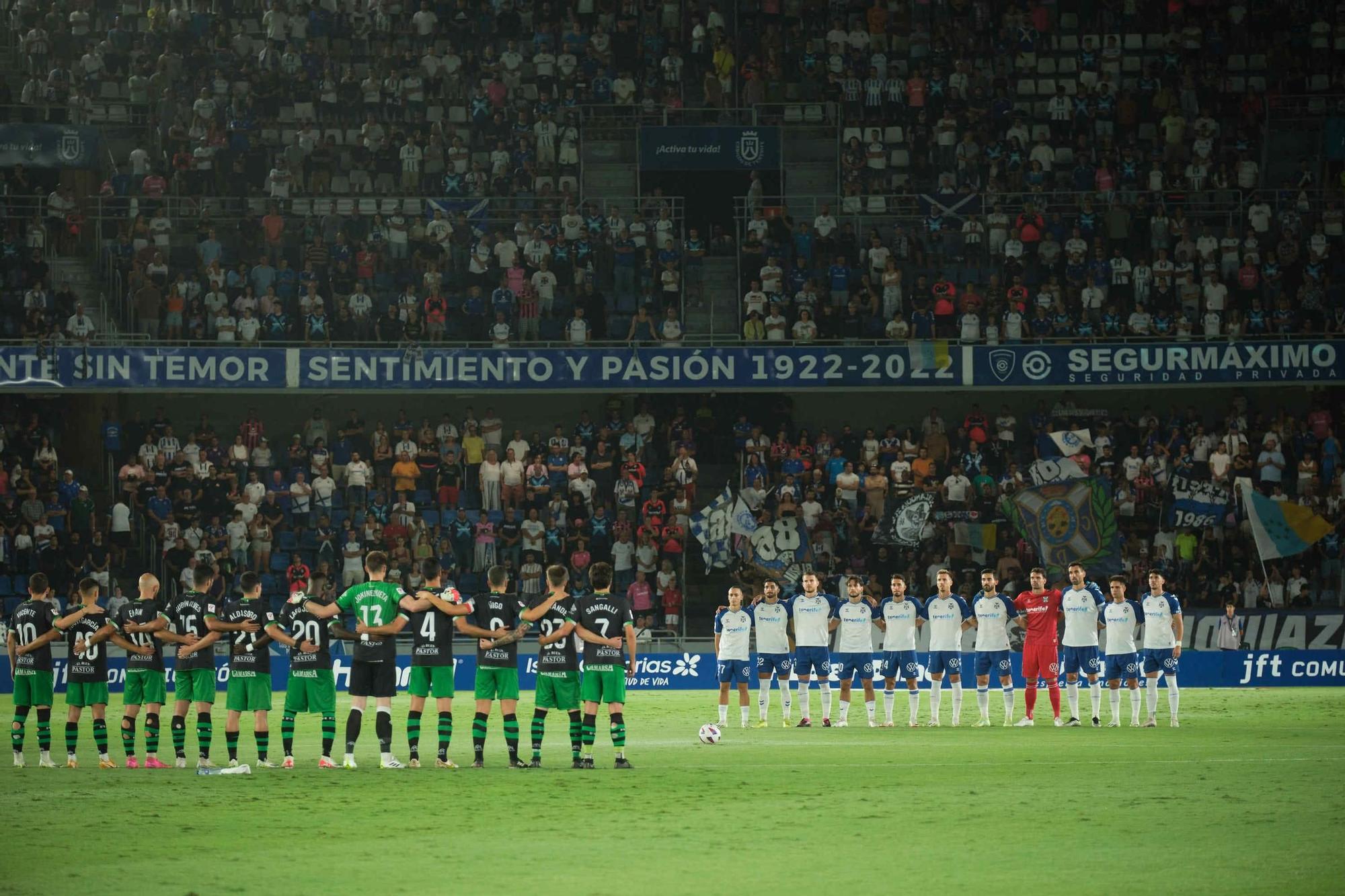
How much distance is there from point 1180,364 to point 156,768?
2638 cm

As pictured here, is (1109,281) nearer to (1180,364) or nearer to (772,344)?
(1180,364)

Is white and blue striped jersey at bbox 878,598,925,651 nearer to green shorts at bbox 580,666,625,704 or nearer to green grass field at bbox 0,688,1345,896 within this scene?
green grass field at bbox 0,688,1345,896

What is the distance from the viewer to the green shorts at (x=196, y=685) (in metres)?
20.1

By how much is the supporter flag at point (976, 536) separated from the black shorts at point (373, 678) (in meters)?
20.7

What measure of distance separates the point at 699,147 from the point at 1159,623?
2284cm

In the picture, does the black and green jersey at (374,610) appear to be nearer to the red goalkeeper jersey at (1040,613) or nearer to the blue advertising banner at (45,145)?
the red goalkeeper jersey at (1040,613)

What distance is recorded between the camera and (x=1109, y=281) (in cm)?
4159

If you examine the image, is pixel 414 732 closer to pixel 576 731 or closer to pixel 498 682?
pixel 498 682

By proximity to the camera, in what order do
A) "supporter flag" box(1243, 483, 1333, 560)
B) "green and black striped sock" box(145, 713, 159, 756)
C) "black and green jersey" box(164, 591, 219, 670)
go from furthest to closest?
"supporter flag" box(1243, 483, 1333, 560) → "green and black striped sock" box(145, 713, 159, 756) → "black and green jersey" box(164, 591, 219, 670)

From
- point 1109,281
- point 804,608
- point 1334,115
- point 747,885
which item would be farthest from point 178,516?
point 1334,115

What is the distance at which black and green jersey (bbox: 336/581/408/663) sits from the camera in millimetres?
19500

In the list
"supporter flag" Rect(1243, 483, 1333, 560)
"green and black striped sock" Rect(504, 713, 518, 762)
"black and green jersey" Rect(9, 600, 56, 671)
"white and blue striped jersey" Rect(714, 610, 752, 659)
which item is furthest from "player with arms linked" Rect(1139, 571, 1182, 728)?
"black and green jersey" Rect(9, 600, 56, 671)

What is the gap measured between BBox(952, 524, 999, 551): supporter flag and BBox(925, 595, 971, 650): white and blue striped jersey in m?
11.3

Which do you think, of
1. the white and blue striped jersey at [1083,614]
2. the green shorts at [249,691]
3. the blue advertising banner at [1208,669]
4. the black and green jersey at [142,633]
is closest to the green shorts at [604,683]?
the green shorts at [249,691]
